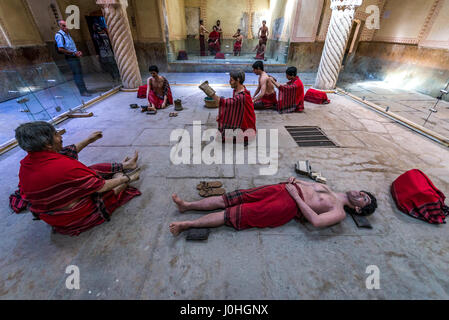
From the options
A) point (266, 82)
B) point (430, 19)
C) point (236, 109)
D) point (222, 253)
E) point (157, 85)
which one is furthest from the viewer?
point (430, 19)

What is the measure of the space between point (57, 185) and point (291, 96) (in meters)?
4.85

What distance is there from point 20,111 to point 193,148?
4.38 metres

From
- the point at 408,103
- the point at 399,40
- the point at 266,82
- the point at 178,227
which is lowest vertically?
the point at 408,103

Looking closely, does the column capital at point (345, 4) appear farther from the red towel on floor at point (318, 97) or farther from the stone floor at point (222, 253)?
the stone floor at point (222, 253)

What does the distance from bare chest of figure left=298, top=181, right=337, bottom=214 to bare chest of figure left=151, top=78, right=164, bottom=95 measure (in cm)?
453

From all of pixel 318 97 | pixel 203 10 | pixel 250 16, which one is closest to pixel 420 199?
pixel 318 97

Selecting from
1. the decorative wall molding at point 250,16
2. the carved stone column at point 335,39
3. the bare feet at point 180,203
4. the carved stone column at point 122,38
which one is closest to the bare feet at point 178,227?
the bare feet at point 180,203

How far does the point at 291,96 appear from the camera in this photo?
4.91 metres

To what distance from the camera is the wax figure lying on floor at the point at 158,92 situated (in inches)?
199

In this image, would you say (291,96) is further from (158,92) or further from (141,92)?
(141,92)

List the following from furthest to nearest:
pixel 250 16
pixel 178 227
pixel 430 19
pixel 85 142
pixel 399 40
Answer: pixel 250 16 < pixel 399 40 < pixel 430 19 < pixel 85 142 < pixel 178 227

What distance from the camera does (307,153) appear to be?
10.9 feet
